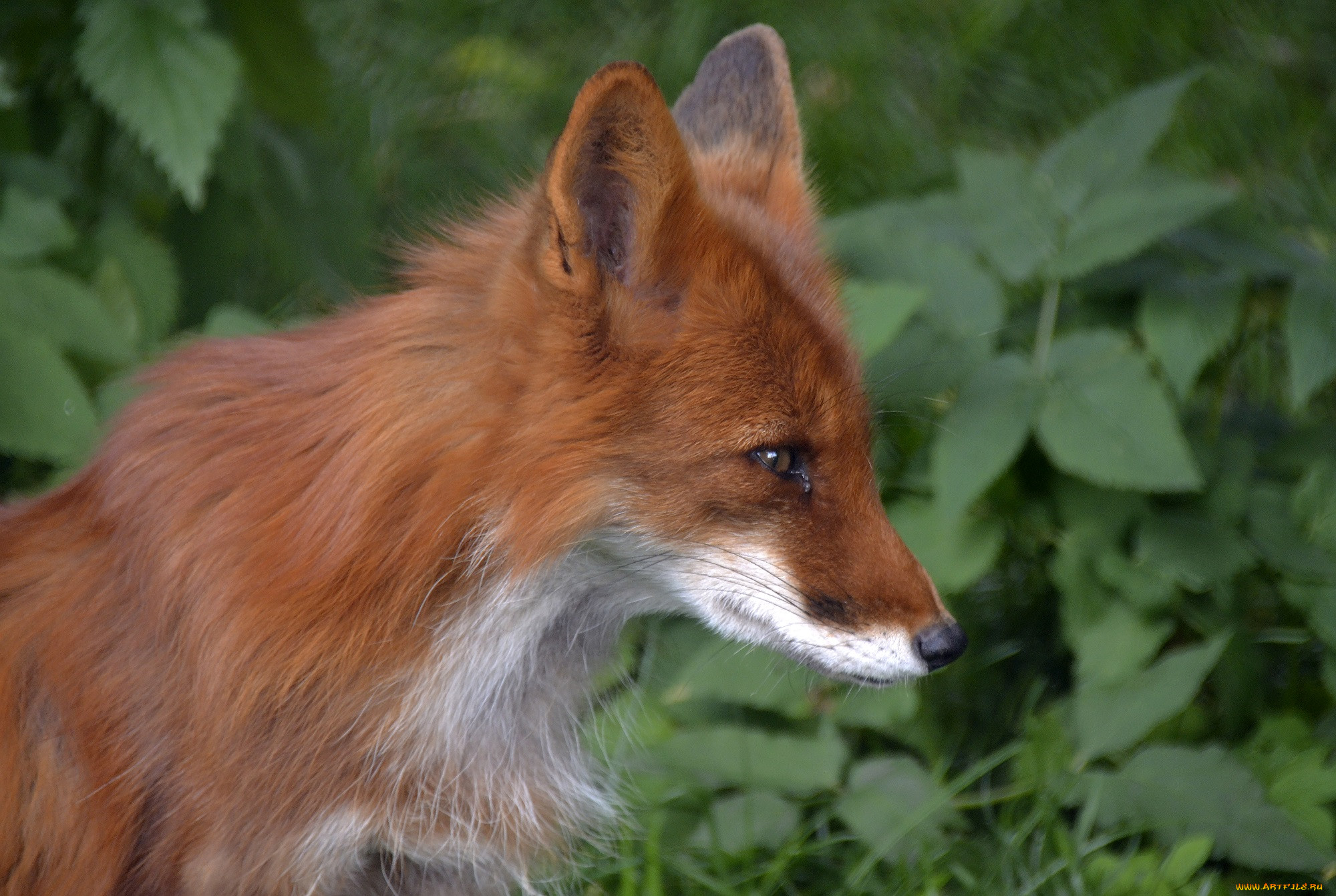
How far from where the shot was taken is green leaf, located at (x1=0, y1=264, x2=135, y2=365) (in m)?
3.46

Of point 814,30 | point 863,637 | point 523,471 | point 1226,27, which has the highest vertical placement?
point 523,471

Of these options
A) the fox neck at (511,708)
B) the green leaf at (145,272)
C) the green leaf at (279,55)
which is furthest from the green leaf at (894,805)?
the green leaf at (279,55)

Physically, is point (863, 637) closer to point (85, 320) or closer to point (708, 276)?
point (708, 276)

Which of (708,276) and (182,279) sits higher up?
(708,276)

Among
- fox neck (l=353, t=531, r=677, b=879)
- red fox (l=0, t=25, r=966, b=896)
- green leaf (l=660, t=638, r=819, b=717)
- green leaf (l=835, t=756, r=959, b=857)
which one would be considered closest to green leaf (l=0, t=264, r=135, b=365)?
red fox (l=0, t=25, r=966, b=896)

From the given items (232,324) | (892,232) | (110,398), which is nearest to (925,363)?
(892,232)

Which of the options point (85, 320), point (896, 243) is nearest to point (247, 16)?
point (85, 320)

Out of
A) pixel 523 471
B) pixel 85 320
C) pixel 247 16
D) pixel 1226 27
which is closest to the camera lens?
pixel 523 471

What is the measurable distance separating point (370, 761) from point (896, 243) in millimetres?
2096

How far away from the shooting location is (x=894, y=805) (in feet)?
10.8

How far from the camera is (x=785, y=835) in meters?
3.26

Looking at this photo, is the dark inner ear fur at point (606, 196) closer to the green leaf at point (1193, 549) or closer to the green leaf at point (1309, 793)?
the green leaf at point (1193, 549)

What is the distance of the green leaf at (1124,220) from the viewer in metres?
3.38

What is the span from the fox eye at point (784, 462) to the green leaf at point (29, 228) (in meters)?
2.27
